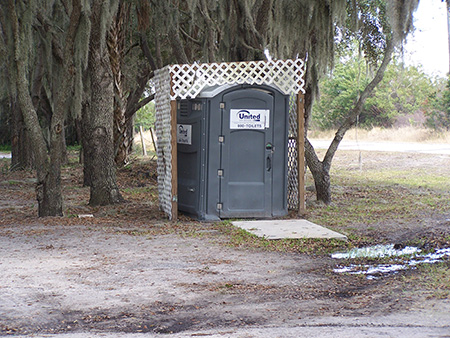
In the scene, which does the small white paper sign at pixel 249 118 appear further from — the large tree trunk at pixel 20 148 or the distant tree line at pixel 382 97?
the distant tree line at pixel 382 97

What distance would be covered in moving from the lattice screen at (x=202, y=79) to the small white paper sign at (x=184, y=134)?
27 cm

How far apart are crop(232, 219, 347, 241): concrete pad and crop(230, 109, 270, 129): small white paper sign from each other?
1.55 meters

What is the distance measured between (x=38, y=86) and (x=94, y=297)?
1622cm

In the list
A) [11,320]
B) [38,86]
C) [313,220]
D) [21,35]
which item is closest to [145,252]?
[11,320]

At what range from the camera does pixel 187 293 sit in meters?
5.94

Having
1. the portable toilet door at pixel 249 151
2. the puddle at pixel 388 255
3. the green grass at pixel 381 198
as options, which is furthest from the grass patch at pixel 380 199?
the portable toilet door at pixel 249 151

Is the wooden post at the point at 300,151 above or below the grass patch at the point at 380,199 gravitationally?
above

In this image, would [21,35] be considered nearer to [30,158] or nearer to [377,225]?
[377,225]

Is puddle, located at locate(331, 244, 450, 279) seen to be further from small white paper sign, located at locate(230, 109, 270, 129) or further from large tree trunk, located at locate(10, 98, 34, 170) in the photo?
large tree trunk, located at locate(10, 98, 34, 170)

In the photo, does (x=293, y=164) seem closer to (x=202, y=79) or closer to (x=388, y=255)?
(x=202, y=79)

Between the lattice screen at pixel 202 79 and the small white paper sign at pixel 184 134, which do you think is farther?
the small white paper sign at pixel 184 134

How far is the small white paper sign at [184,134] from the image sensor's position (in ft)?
36.3

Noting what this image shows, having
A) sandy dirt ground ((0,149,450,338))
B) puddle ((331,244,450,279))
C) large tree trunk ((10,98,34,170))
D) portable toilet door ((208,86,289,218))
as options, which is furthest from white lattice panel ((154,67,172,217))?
large tree trunk ((10,98,34,170))

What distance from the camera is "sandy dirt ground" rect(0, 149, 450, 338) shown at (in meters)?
4.85
